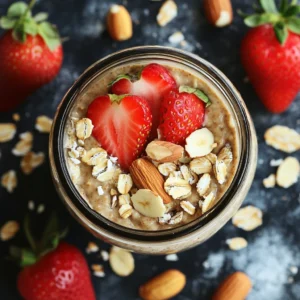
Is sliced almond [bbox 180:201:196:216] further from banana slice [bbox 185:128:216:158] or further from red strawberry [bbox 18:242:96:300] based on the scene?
red strawberry [bbox 18:242:96:300]

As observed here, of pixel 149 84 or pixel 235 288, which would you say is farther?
pixel 235 288

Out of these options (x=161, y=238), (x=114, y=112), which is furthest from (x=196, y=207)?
(x=114, y=112)

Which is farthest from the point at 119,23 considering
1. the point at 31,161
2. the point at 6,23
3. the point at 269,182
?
the point at 269,182

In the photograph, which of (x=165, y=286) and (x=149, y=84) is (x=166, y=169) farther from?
(x=165, y=286)

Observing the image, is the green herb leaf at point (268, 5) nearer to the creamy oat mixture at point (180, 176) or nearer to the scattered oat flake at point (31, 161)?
the creamy oat mixture at point (180, 176)

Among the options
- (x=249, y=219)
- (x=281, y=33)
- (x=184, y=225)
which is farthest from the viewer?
(x=249, y=219)

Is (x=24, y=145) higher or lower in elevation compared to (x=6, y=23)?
lower
